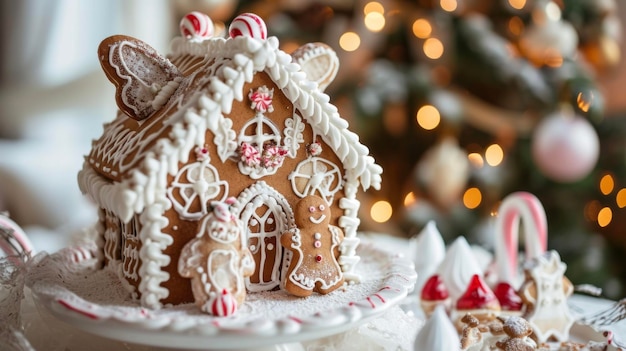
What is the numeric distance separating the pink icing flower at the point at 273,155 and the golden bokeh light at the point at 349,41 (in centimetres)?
167

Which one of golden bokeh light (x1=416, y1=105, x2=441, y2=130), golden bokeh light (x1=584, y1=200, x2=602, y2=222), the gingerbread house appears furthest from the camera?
golden bokeh light (x1=416, y1=105, x2=441, y2=130)

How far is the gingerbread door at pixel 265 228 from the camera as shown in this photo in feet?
3.79

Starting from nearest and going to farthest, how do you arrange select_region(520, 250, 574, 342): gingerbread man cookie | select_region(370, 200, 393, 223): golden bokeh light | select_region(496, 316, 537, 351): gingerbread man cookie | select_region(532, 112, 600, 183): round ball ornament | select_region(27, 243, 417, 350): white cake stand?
select_region(27, 243, 417, 350): white cake stand < select_region(496, 316, 537, 351): gingerbread man cookie < select_region(520, 250, 574, 342): gingerbread man cookie < select_region(532, 112, 600, 183): round ball ornament < select_region(370, 200, 393, 223): golden bokeh light

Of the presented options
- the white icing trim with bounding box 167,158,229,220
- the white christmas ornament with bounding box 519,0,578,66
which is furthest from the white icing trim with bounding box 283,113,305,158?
the white christmas ornament with bounding box 519,0,578,66

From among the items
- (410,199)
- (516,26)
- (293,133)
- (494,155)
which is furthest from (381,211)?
(293,133)

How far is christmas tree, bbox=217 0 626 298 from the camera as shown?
97.0 inches

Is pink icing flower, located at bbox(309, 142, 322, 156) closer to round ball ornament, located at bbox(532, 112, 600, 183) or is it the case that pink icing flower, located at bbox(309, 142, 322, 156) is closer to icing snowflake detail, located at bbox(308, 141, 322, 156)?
icing snowflake detail, located at bbox(308, 141, 322, 156)

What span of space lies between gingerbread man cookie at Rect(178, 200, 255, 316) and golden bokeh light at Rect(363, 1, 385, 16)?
6.38 feet

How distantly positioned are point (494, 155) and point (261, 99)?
194 centimetres

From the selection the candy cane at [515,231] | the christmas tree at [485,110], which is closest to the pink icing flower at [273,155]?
the candy cane at [515,231]

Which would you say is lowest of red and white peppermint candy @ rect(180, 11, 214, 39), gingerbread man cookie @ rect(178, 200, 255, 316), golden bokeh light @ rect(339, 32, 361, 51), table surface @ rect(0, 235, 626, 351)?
table surface @ rect(0, 235, 626, 351)

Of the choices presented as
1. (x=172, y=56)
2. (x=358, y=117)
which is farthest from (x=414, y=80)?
(x=172, y=56)

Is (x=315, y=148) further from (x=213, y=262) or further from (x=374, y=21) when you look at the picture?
(x=374, y=21)

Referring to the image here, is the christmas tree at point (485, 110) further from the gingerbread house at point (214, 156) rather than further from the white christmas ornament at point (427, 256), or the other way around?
the gingerbread house at point (214, 156)
